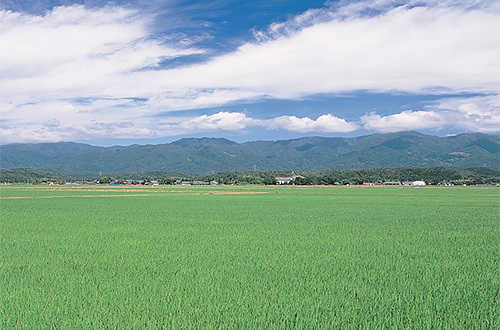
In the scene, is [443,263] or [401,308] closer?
[401,308]

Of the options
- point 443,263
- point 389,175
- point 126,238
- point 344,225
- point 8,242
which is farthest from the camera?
point 389,175

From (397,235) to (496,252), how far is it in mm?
5049

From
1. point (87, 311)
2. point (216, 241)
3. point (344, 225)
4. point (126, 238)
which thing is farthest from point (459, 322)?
point (344, 225)

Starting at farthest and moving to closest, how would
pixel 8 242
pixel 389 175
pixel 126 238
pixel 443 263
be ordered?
pixel 389 175, pixel 126 238, pixel 8 242, pixel 443 263

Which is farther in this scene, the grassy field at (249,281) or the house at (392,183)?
the house at (392,183)

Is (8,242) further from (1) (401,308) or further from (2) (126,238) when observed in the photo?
(1) (401,308)

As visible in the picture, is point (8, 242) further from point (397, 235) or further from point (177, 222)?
point (397, 235)

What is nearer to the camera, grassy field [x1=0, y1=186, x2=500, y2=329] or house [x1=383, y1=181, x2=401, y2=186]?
grassy field [x1=0, y1=186, x2=500, y2=329]

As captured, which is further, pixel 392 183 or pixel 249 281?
pixel 392 183

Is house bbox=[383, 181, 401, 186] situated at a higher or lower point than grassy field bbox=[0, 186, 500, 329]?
lower

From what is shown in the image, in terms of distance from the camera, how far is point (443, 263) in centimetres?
1248

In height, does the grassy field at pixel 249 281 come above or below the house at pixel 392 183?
above

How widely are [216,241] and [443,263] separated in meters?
9.14

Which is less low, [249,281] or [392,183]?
[249,281]
